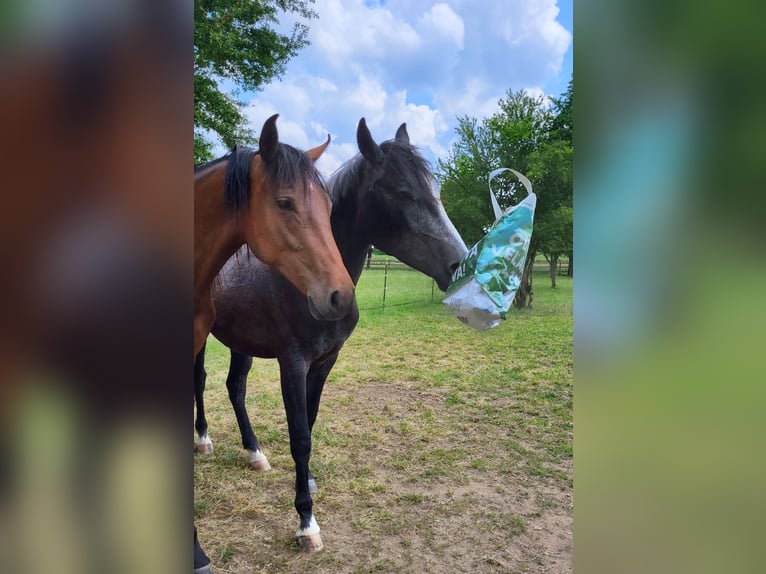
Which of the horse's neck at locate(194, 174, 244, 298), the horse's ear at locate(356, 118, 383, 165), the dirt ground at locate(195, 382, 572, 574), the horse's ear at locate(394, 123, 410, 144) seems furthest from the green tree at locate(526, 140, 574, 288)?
the horse's neck at locate(194, 174, 244, 298)

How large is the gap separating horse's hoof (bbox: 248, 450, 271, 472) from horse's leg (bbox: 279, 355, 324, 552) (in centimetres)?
93

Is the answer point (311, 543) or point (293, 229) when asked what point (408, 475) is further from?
point (293, 229)

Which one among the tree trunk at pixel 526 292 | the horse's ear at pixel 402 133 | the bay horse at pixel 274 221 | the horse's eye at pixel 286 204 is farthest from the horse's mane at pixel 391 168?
the tree trunk at pixel 526 292

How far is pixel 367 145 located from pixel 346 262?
0.67m

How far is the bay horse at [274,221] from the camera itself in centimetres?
169

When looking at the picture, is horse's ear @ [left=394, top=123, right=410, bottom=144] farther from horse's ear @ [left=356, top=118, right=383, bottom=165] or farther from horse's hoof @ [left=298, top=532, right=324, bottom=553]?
horse's hoof @ [left=298, top=532, right=324, bottom=553]

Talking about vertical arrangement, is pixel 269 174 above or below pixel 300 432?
above

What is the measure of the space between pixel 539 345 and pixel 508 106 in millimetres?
10787

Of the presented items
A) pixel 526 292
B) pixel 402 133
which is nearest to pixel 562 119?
pixel 526 292

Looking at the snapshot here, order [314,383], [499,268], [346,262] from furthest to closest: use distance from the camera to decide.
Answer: [314,383] < [346,262] < [499,268]

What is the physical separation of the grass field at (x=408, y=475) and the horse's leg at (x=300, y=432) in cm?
10

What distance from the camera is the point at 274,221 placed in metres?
1.69
